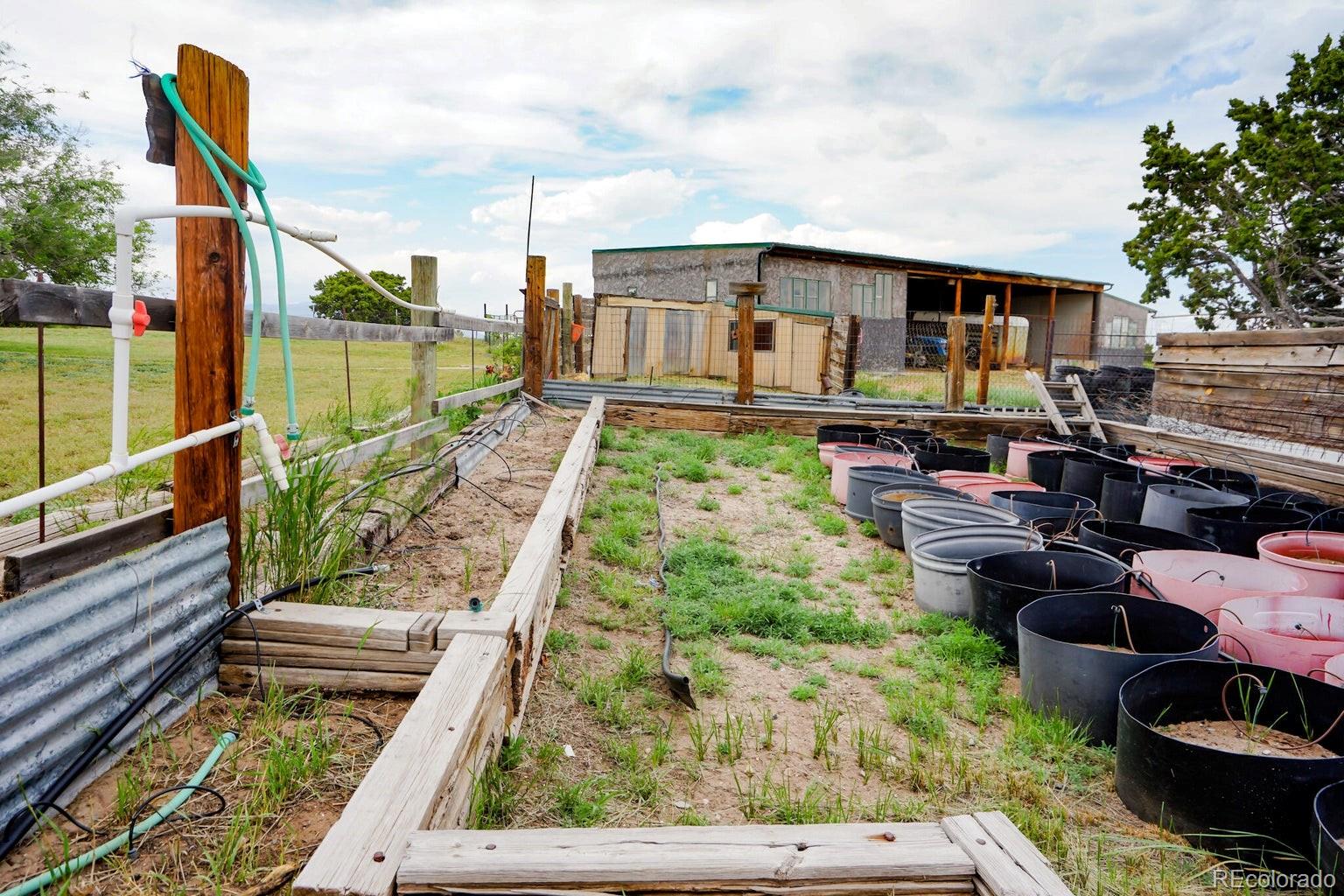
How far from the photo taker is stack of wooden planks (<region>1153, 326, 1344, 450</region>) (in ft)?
21.2

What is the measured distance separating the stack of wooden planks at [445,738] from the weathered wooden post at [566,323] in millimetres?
10526

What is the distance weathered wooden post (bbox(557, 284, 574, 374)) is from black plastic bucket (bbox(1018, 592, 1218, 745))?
34.9ft

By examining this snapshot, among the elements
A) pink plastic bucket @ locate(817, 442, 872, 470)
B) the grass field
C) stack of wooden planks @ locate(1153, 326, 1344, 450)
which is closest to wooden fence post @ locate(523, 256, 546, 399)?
the grass field

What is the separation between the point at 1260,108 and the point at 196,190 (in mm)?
29760

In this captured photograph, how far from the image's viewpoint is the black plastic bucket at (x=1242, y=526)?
15.4 ft

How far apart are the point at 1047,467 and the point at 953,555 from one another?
3.18m

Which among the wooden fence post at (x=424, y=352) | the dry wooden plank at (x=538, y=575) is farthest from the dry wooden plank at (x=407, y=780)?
the wooden fence post at (x=424, y=352)

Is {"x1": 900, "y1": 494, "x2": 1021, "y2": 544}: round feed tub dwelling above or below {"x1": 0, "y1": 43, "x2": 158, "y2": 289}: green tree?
below

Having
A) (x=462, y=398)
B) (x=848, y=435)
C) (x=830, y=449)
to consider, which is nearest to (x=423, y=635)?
(x=462, y=398)

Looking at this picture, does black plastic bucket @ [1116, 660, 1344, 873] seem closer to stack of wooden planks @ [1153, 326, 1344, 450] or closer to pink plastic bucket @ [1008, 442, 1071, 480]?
stack of wooden planks @ [1153, 326, 1344, 450]

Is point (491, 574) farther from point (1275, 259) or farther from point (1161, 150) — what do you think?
point (1161, 150)

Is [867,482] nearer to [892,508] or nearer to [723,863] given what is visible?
[892,508]

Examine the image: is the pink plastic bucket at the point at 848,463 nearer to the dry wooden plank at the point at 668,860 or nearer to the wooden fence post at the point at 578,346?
the dry wooden plank at the point at 668,860

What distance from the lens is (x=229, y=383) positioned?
2328 mm
